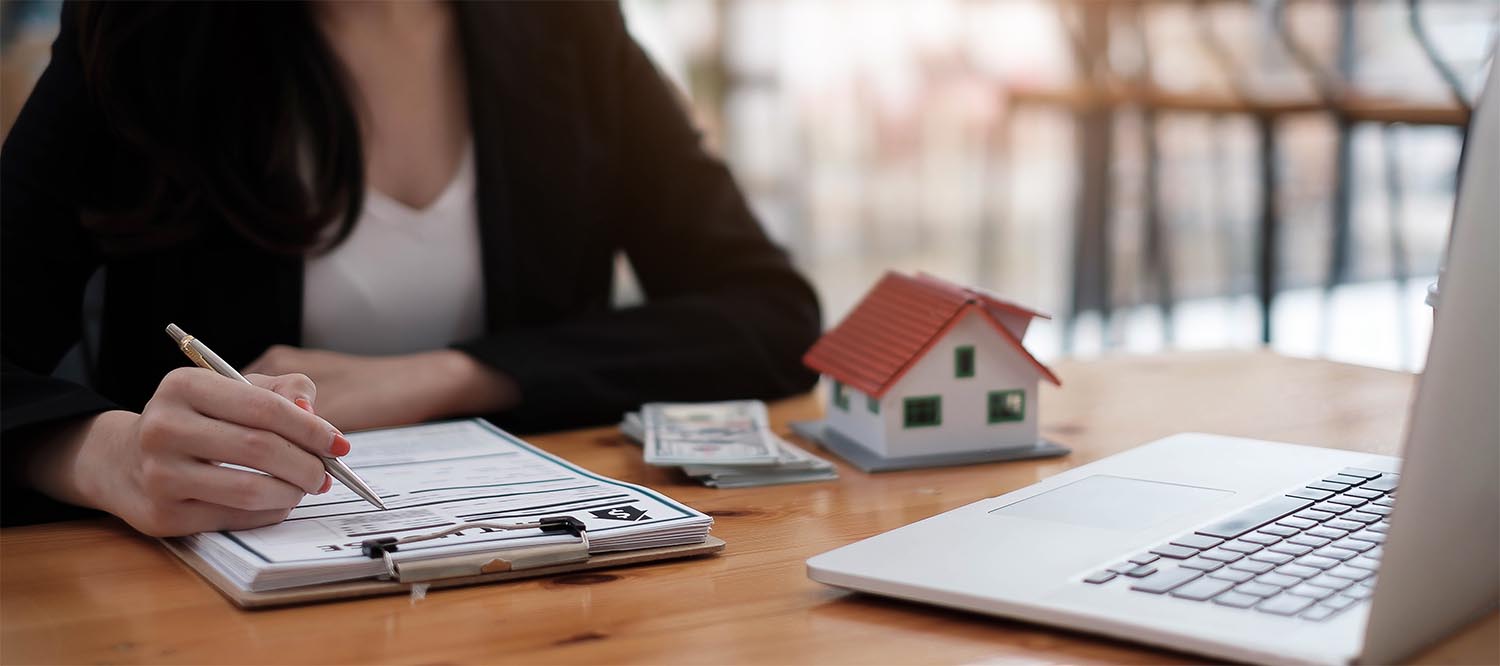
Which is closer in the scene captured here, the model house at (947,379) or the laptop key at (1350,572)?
the laptop key at (1350,572)

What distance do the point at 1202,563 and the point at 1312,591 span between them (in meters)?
0.06

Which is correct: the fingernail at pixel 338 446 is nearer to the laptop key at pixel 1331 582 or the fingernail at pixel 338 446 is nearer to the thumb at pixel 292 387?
the thumb at pixel 292 387

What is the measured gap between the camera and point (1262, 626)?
1.83 feet

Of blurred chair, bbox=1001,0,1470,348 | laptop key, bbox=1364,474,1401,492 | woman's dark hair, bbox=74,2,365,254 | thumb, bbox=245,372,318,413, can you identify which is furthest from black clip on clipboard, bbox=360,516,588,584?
blurred chair, bbox=1001,0,1470,348

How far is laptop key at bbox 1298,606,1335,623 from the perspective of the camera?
0.56m

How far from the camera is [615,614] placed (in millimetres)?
649

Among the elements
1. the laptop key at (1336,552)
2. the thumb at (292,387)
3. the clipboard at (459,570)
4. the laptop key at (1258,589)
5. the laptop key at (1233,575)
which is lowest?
Answer: the clipboard at (459,570)

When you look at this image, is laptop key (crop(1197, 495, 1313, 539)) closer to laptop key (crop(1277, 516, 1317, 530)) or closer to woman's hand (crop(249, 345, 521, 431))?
laptop key (crop(1277, 516, 1317, 530))

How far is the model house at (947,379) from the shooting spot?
96 cm

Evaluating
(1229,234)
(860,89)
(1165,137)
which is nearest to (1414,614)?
(860,89)

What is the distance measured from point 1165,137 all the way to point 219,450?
13.9 ft

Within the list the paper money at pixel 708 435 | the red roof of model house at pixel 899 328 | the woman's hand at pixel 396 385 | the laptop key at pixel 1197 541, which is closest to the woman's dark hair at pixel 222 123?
the woman's hand at pixel 396 385

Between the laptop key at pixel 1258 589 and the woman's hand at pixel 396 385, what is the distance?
69 centimetres

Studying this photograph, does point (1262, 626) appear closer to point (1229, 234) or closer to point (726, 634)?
point (726, 634)
